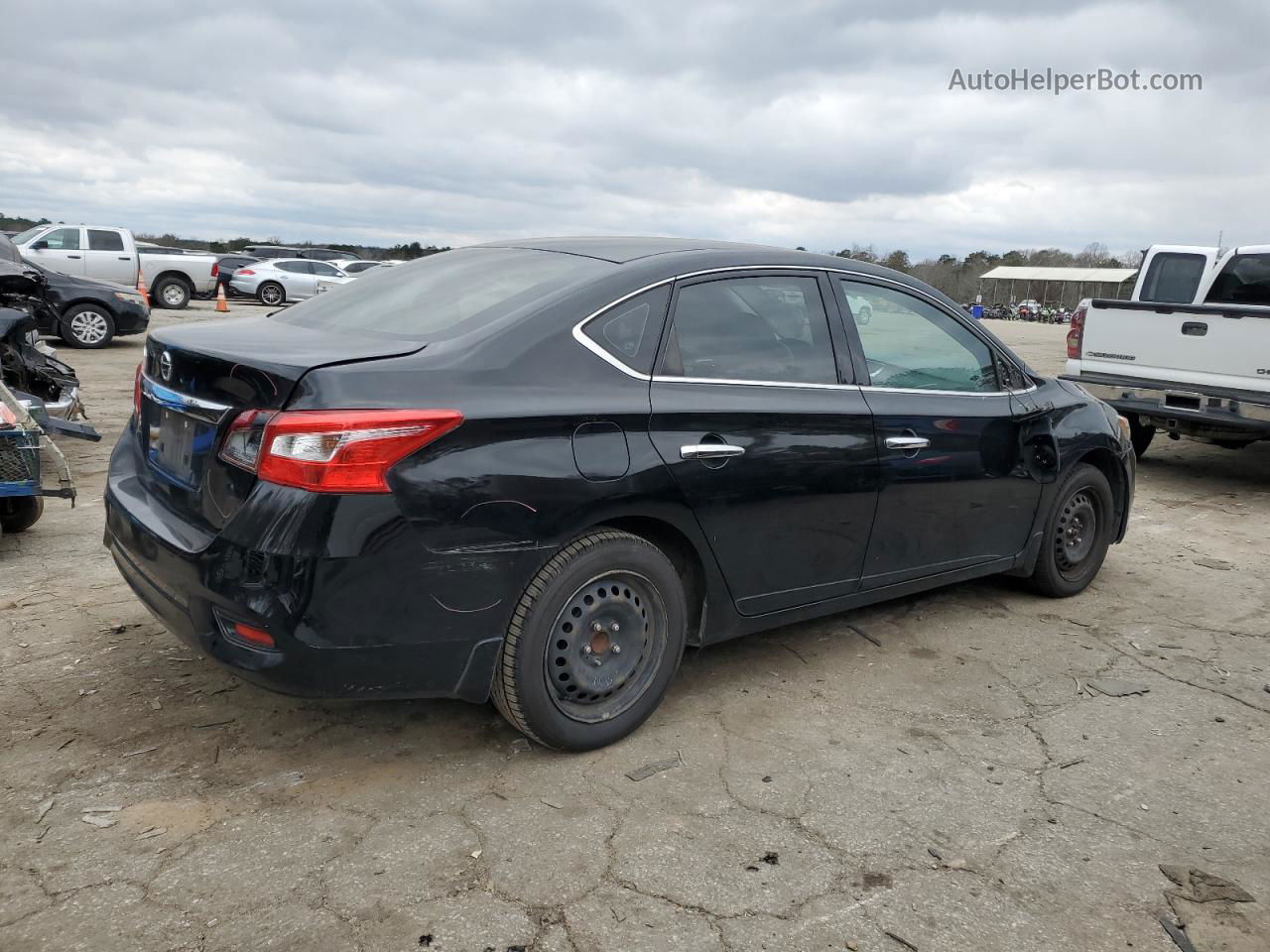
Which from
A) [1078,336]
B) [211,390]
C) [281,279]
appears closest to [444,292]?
[211,390]

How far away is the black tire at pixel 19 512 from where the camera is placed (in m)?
5.23

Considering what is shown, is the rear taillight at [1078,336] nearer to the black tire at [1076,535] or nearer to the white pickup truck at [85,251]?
the black tire at [1076,535]

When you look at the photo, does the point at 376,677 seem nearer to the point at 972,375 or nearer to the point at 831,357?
the point at 831,357

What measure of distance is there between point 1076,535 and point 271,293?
83.0 ft

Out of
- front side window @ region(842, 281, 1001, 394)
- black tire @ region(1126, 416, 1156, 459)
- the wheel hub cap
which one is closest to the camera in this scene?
front side window @ region(842, 281, 1001, 394)

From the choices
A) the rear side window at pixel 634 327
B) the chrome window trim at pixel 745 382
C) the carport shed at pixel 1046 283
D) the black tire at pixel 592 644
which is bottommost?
the black tire at pixel 592 644

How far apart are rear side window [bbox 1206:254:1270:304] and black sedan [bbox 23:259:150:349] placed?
1340 cm

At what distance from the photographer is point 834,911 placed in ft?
8.43

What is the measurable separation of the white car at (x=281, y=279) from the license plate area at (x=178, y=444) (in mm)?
24358

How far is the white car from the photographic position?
26438mm

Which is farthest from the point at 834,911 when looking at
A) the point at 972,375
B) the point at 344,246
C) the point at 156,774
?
the point at 344,246

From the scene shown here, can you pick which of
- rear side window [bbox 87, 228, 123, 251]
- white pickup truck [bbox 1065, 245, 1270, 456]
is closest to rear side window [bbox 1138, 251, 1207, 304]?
white pickup truck [bbox 1065, 245, 1270, 456]

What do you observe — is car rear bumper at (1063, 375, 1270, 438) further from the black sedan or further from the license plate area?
the black sedan

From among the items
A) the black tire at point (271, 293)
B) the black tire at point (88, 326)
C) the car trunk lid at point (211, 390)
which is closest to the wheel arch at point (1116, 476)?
the car trunk lid at point (211, 390)
